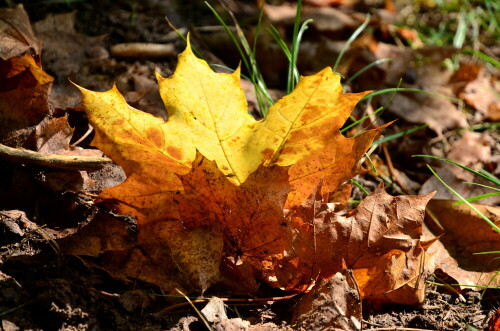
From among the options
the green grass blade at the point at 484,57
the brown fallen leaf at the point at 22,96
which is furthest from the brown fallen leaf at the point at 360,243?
the green grass blade at the point at 484,57

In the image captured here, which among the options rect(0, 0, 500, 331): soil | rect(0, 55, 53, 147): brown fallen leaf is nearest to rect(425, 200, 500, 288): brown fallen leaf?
rect(0, 0, 500, 331): soil

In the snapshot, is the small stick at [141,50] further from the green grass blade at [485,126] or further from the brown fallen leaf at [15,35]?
the green grass blade at [485,126]

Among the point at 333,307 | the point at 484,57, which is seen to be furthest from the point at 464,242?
the point at 484,57

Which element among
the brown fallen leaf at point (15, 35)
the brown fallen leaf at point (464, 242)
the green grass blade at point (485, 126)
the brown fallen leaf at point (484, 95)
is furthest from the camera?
the brown fallen leaf at point (484, 95)

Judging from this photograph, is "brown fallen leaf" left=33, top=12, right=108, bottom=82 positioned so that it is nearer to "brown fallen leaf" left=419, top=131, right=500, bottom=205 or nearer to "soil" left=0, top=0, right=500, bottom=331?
"soil" left=0, top=0, right=500, bottom=331

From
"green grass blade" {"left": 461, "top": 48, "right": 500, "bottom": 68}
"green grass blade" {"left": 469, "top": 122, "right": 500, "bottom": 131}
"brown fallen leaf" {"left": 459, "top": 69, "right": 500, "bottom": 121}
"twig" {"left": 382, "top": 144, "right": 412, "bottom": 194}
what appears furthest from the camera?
"green grass blade" {"left": 461, "top": 48, "right": 500, "bottom": 68}

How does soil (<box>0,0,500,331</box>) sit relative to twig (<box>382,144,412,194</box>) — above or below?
above
